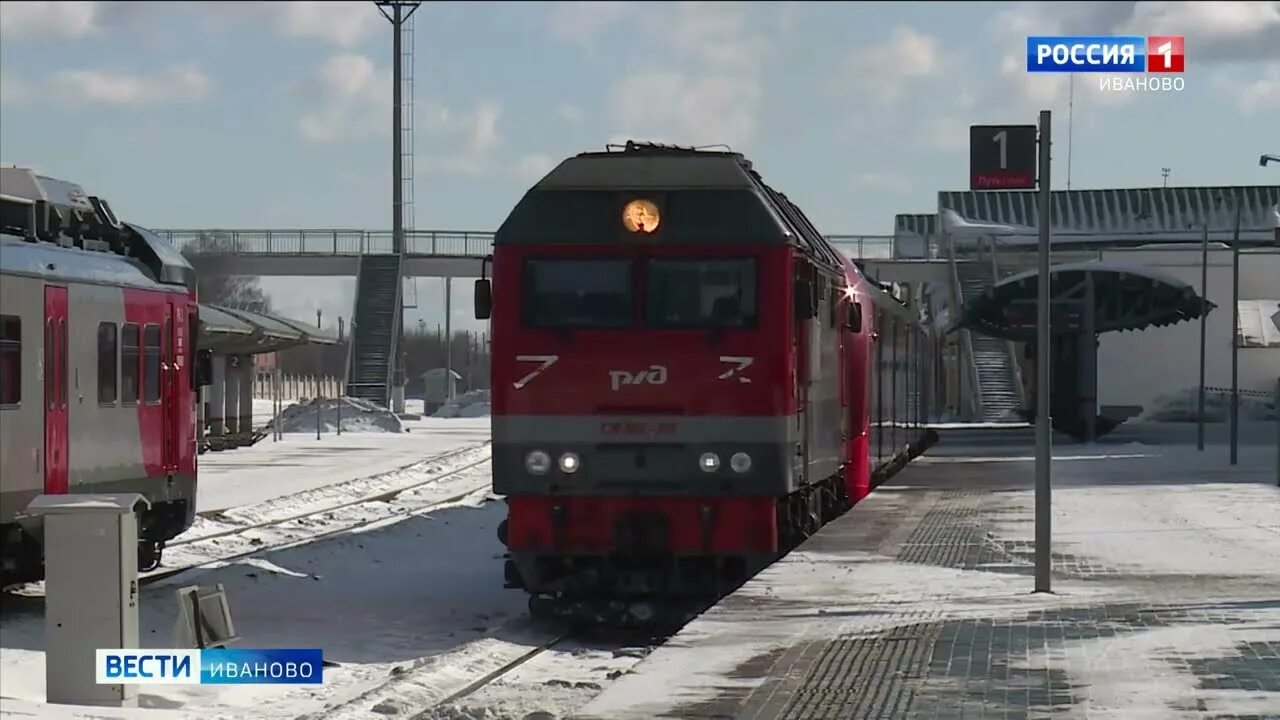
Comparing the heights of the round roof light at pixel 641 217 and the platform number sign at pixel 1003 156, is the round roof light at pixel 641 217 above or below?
below

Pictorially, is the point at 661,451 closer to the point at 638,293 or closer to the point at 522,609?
the point at 638,293

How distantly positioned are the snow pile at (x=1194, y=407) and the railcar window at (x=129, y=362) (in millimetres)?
46030

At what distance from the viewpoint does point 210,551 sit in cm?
2373

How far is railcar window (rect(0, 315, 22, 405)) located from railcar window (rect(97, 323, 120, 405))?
1.68 m

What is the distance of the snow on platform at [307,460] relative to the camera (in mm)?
33406

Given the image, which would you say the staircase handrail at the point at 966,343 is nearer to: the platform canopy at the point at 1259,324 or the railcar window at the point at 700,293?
the platform canopy at the point at 1259,324

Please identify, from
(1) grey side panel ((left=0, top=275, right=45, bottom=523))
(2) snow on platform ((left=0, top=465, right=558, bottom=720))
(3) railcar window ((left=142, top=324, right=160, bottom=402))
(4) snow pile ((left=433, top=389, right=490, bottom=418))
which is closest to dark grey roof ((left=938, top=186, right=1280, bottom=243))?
(4) snow pile ((left=433, top=389, right=490, bottom=418))

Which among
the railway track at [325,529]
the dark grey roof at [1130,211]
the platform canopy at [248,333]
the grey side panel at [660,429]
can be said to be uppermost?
the dark grey roof at [1130,211]

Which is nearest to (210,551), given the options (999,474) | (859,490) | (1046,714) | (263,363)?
(859,490)

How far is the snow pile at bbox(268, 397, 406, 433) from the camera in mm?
57531

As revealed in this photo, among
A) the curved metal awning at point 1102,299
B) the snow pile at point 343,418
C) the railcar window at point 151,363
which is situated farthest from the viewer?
the snow pile at point 343,418

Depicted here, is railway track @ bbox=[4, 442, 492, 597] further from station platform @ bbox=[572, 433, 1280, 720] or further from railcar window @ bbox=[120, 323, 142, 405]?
station platform @ bbox=[572, 433, 1280, 720]

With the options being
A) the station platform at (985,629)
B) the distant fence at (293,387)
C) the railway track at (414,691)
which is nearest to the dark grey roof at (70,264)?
the railway track at (414,691)

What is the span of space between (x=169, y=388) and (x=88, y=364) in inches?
88.8
